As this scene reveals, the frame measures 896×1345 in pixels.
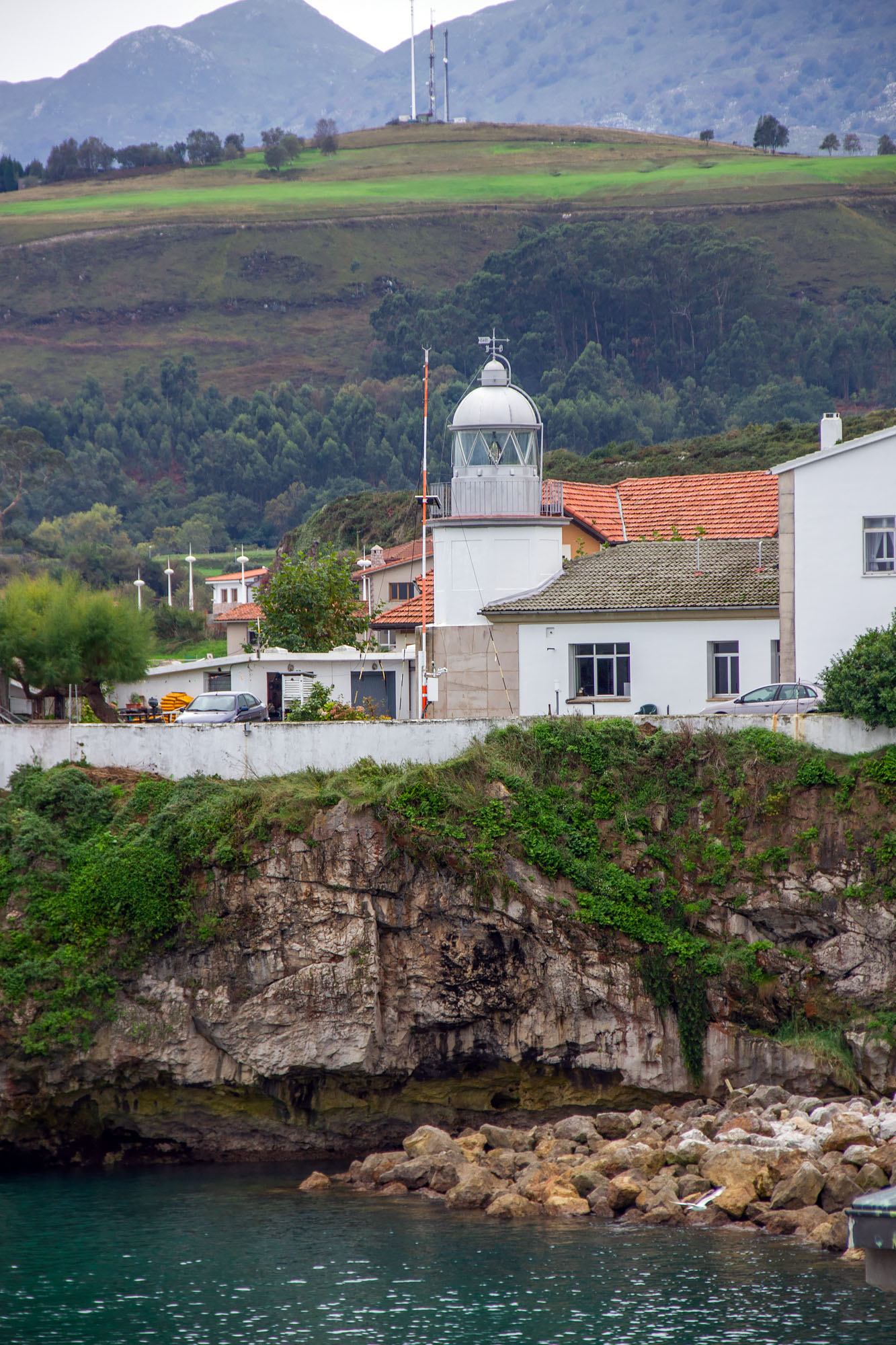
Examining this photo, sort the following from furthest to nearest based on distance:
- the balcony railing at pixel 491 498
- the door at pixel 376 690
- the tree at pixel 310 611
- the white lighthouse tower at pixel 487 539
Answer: the tree at pixel 310 611 → the door at pixel 376 690 → the balcony railing at pixel 491 498 → the white lighthouse tower at pixel 487 539

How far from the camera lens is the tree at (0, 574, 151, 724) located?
149 feet

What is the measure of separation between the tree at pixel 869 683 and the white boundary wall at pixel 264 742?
0.80 m

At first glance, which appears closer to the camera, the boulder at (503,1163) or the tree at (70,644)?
the boulder at (503,1163)

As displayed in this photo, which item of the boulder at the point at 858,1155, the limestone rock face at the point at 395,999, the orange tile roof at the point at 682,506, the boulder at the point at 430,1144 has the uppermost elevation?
the orange tile roof at the point at 682,506

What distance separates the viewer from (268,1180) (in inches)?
1277

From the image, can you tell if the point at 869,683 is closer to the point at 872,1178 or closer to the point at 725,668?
the point at 725,668

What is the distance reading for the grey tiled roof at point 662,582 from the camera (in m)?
41.3

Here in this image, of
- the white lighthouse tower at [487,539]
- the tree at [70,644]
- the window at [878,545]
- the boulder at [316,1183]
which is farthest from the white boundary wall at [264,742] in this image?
the boulder at [316,1183]

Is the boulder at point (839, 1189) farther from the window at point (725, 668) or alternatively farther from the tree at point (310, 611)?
the tree at point (310, 611)

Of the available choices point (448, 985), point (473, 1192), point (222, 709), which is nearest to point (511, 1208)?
point (473, 1192)

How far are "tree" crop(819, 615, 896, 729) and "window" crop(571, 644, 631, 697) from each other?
7485 millimetres

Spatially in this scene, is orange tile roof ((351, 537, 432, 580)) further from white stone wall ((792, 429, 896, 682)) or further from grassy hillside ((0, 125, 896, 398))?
grassy hillside ((0, 125, 896, 398))

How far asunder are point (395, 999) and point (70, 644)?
54.9 ft

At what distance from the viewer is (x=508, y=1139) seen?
32.1 metres
